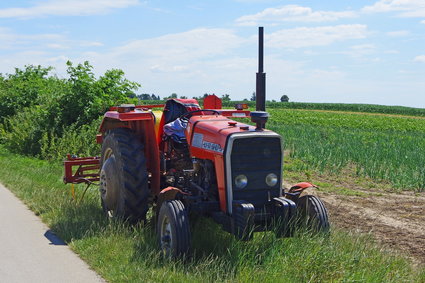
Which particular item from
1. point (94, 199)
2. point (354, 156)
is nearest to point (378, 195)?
point (354, 156)

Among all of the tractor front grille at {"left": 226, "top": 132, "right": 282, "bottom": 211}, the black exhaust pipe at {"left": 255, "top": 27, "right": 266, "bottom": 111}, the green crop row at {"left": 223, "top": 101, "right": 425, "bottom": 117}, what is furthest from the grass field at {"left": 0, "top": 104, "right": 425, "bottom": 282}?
the green crop row at {"left": 223, "top": 101, "right": 425, "bottom": 117}

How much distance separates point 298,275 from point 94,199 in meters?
4.47

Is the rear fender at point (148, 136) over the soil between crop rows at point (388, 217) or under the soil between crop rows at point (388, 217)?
over

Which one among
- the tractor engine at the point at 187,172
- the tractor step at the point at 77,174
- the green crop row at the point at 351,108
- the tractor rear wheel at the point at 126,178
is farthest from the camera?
the green crop row at the point at 351,108

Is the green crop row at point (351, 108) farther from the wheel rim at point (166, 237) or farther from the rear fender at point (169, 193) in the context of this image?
the wheel rim at point (166, 237)

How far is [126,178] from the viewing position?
20.3 ft

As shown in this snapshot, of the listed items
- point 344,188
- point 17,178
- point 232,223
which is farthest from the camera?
point 344,188

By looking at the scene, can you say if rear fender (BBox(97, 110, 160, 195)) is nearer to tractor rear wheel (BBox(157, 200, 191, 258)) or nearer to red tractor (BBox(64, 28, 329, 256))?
red tractor (BBox(64, 28, 329, 256))

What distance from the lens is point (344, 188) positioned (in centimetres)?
1127

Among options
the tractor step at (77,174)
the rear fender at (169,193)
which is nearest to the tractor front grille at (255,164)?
the rear fender at (169,193)

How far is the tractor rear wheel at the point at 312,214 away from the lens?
5.46 metres

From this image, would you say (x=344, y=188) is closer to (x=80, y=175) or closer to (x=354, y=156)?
(x=354, y=156)

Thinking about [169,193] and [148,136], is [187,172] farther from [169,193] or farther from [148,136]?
[148,136]

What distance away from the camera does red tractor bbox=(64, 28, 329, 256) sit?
523 centimetres
